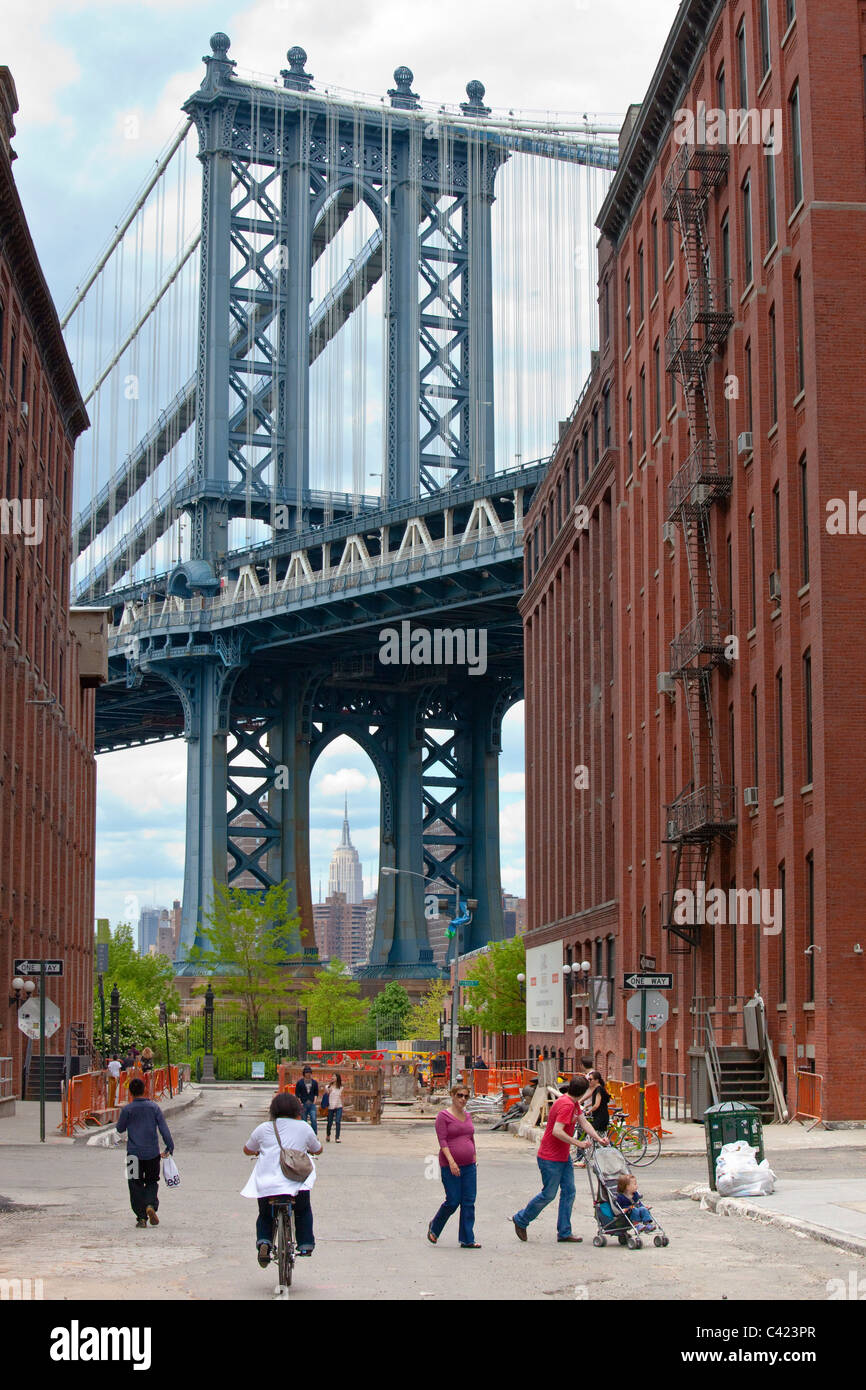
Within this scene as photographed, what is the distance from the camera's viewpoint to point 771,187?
35781 millimetres

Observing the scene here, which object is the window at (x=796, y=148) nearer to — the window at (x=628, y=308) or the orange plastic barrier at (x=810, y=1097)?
the window at (x=628, y=308)

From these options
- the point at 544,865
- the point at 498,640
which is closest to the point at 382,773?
the point at 498,640

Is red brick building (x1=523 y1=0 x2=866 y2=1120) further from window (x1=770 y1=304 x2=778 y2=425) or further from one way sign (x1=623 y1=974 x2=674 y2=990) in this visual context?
one way sign (x1=623 y1=974 x2=674 y2=990)

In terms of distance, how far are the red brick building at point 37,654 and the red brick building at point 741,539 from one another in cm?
1597

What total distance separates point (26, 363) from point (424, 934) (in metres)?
61.2

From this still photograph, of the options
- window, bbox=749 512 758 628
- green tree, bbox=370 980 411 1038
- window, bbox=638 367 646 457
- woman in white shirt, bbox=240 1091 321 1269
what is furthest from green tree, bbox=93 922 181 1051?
woman in white shirt, bbox=240 1091 321 1269

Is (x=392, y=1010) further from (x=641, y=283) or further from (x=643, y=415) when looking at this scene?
(x=641, y=283)

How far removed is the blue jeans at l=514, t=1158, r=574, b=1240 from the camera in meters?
15.5

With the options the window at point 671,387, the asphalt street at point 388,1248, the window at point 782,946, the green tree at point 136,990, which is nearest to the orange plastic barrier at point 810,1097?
the window at point 782,946

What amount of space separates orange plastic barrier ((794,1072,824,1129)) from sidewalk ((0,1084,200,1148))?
39.5 ft

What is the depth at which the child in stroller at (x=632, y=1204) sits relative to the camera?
50.0 feet

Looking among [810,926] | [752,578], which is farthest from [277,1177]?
[752,578]

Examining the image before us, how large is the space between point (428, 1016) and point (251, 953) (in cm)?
1634

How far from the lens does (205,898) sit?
10675cm
